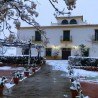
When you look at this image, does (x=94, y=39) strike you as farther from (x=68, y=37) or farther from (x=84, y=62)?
(x=84, y=62)

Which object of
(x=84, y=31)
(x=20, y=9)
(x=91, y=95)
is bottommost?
(x=91, y=95)

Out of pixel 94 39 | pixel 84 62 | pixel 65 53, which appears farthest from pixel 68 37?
pixel 84 62

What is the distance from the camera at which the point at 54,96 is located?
33.8 ft

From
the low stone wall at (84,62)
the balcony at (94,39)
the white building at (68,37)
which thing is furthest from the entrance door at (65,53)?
the low stone wall at (84,62)

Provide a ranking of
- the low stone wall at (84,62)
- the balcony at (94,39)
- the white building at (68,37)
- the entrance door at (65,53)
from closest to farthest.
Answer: the low stone wall at (84,62) < the balcony at (94,39) < the white building at (68,37) < the entrance door at (65,53)

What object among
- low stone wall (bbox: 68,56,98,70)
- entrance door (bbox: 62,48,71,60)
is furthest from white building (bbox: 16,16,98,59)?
low stone wall (bbox: 68,56,98,70)

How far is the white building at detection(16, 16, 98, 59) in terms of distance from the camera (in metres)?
43.7

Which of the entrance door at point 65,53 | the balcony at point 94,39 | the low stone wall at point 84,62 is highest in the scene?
the balcony at point 94,39

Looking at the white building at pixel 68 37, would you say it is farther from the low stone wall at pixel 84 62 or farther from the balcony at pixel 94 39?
the low stone wall at pixel 84 62

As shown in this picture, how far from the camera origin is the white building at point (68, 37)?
43713mm

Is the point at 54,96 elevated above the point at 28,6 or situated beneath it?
situated beneath

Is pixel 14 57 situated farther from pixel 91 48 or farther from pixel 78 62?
pixel 91 48

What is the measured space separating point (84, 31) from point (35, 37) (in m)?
7.33

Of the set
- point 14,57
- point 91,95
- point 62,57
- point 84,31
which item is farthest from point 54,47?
point 91,95
